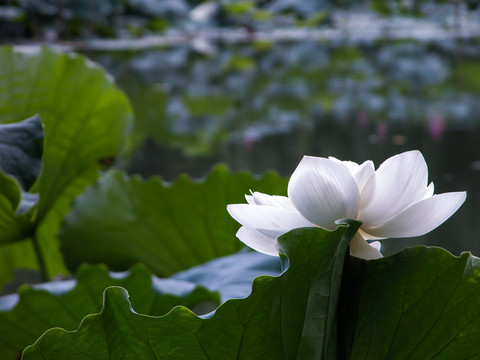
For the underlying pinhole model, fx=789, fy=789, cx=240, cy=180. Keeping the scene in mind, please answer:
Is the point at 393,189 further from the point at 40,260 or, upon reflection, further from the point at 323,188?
Result: the point at 40,260

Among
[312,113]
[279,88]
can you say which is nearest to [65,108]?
[312,113]

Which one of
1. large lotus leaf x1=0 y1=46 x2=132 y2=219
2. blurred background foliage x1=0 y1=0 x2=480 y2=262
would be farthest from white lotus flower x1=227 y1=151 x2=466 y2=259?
blurred background foliage x1=0 y1=0 x2=480 y2=262

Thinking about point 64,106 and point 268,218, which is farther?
point 64,106

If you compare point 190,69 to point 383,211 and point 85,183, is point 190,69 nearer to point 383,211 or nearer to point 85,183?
point 85,183

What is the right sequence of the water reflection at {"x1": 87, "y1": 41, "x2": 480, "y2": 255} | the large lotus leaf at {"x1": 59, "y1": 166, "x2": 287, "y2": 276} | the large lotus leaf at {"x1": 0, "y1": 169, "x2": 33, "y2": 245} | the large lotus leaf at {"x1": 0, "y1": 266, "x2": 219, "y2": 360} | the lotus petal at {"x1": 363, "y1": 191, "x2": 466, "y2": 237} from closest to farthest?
the lotus petal at {"x1": 363, "y1": 191, "x2": 466, "y2": 237} < the large lotus leaf at {"x1": 0, "y1": 169, "x2": 33, "y2": 245} < the large lotus leaf at {"x1": 0, "y1": 266, "x2": 219, "y2": 360} < the large lotus leaf at {"x1": 59, "y1": 166, "x2": 287, "y2": 276} < the water reflection at {"x1": 87, "y1": 41, "x2": 480, "y2": 255}

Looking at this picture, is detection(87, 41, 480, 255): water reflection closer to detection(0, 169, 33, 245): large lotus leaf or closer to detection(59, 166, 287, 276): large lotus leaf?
detection(59, 166, 287, 276): large lotus leaf

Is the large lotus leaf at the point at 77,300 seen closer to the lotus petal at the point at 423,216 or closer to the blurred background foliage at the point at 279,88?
the lotus petal at the point at 423,216

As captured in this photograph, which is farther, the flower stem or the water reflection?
the water reflection
